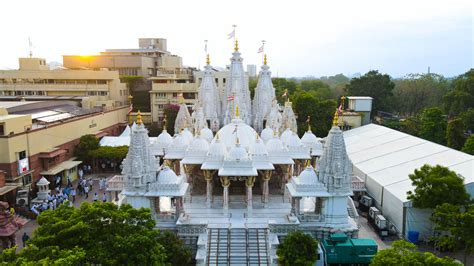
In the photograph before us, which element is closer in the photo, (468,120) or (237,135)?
(237,135)

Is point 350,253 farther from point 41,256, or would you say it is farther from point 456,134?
point 456,134

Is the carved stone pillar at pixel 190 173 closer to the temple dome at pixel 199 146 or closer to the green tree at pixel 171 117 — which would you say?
the temple dome at pixel 199 146

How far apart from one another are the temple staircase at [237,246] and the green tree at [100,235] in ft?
13.9

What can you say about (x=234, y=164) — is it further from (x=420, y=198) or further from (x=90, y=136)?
(x=90, y=136)

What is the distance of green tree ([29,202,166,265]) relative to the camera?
1316cm

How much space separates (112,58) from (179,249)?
Result: 54.7 metres

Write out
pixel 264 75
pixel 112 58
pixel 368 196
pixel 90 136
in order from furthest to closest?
pixel 112 58, pixel 90 136, pixel 264 75, pixel 368 196

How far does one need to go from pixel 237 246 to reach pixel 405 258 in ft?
26.1

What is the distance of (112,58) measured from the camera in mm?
65250

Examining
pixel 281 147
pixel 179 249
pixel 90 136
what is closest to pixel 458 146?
pixel 281 147

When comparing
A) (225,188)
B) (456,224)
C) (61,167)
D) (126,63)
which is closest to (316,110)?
(225,188)

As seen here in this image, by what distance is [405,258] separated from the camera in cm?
1330

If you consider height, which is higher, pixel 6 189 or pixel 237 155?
pixel 237 155

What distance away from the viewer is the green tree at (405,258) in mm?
13023
